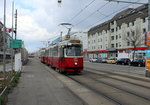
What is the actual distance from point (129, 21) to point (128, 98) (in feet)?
177

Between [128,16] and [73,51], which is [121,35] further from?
[73,51]

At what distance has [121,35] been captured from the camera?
6419cm

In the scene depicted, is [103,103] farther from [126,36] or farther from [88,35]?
Answer: [88,35]

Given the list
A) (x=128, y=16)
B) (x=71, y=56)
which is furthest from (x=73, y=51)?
(x=128, y=16)

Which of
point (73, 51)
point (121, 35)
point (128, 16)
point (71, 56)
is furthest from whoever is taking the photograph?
point (121, 35)

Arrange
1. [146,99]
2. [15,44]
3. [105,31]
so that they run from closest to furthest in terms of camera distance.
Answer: [146,99]
[15,44]
[105,31]

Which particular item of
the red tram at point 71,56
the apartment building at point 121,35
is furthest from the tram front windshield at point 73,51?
the apartment building at point 121,35

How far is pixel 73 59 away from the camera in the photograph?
17922 mm

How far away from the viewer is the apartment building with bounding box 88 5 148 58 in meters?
52.3

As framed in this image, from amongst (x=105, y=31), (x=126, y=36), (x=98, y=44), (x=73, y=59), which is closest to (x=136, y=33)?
(x=126, y=36)

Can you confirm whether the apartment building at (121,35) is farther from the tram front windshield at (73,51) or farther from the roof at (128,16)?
the tram front windshield at (73,51)

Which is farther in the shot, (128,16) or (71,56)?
(128,16)

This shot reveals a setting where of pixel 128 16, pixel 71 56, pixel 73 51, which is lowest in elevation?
pixel 71 56

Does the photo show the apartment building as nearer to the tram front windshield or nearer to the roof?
the roof
